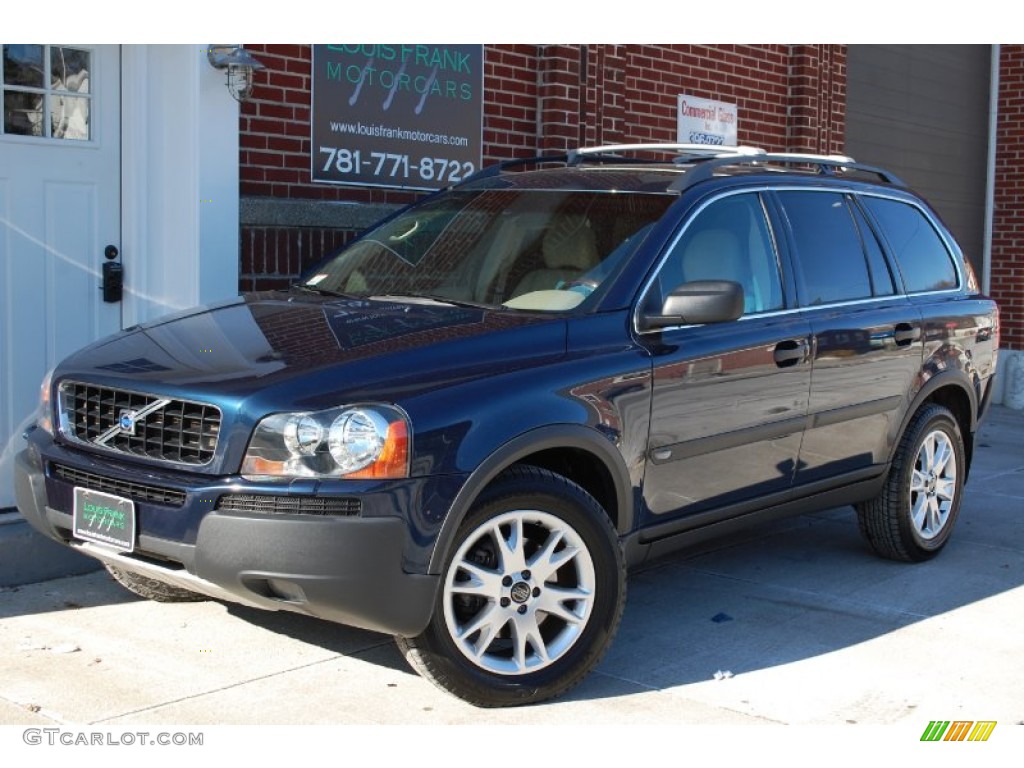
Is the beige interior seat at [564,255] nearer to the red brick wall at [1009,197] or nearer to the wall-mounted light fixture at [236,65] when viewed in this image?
the wall-mounted light fixture at [236,65]

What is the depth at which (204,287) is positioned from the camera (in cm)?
709

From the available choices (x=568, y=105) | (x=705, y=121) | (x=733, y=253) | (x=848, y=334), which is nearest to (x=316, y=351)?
(x=733, y=253)

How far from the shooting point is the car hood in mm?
4219

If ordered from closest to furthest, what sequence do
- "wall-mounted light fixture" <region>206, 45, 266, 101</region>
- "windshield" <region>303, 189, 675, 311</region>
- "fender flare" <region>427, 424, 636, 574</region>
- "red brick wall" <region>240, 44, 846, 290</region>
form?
"fender flare" <region>427, 424, 636, 574</region>
"windshield" <region>303, 189, 675, 311</region>
"wall-mounted light fixture" <region>206, 45, 266, 101</region>
"red brick wall" <region>240, 44, 846, 290</region>

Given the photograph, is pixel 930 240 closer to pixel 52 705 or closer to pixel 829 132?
pixel 52 705

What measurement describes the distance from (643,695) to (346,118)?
453 centimetres

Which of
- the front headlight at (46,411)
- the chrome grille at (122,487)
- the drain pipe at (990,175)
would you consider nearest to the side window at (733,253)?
the chrome grille at (122,487)

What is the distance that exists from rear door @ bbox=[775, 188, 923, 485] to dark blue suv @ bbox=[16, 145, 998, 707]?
0.02 meters

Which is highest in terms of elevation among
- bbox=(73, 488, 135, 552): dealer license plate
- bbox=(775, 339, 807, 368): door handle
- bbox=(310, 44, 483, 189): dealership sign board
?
bbox=(310, 44, 483, 189): dealership sign board

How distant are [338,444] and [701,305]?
5.04ft

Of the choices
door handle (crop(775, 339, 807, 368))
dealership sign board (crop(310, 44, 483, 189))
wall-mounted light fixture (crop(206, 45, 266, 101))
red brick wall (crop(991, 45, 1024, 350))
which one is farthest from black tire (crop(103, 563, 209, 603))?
red brick wall (crop(991, 45, 1024, 350))

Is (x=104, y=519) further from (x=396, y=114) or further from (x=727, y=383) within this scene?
(x=396, y=114)

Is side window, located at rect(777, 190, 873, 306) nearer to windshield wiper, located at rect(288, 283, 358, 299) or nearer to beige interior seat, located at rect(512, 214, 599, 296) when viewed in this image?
beige interior seat, located at rect(512, 214, 599, 296)

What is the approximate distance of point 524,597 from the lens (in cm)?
449
